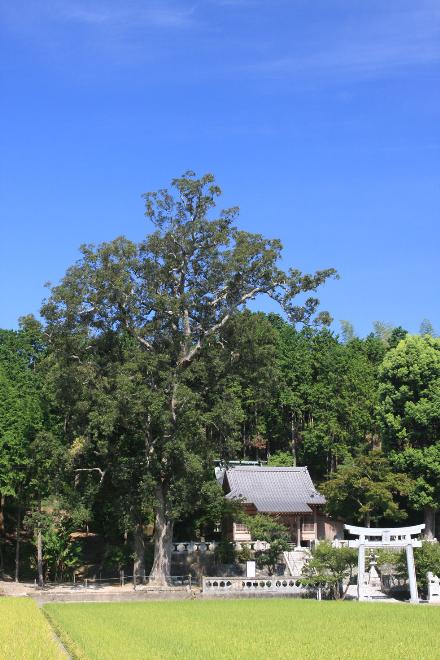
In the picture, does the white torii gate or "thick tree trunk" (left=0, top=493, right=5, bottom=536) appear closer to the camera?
the white torii gate

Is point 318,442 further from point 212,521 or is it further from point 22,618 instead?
point 22,618

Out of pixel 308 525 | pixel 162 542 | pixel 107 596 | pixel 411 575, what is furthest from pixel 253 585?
pixel 308 525

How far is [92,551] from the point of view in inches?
1577

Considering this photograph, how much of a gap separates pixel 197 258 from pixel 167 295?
2.21 meters

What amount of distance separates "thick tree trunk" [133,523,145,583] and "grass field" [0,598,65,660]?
7969 millimetres

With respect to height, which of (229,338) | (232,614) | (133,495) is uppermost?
(229,338)

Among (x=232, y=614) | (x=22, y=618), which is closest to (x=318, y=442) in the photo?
(x=232, y=614)

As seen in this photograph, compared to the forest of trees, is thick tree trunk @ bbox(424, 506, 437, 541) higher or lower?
lower

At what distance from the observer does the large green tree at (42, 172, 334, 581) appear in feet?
103

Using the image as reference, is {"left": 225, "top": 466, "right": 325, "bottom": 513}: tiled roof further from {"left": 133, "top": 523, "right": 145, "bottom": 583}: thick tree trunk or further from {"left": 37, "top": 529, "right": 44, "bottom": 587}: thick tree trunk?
{"left": 37, "top": 529, "right": 44, "bottom": 587}: thick tree trunk

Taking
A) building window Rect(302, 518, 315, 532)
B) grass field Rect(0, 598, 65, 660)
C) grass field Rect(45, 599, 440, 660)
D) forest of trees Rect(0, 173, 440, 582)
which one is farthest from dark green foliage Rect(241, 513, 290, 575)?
grass field Rect(0, 598, 65, 660)

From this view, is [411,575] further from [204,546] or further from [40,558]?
[40,558]

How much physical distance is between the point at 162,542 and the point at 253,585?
14.2 feet

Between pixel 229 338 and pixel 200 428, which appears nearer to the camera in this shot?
pixel 200 428
